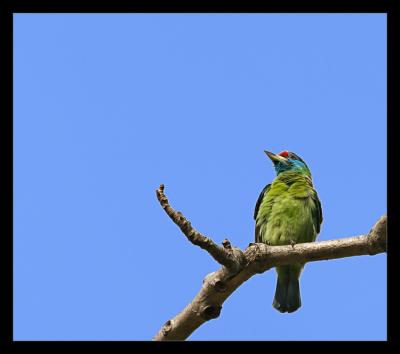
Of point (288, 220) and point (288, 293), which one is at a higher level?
point (288, 220)

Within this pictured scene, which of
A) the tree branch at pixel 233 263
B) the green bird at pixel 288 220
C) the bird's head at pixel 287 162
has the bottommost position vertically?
the tree branch at pixel 233 263

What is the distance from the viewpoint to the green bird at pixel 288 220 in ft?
18.5

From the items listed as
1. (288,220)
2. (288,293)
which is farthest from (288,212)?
(288,293)

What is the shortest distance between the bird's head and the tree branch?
2739mm

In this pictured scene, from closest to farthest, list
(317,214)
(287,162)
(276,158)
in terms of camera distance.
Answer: (317,214)
(287,162)
(276,158)

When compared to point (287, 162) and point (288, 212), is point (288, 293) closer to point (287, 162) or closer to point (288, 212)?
point (288, 212)

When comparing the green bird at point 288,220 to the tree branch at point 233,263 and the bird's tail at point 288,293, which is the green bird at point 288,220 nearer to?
the bird's tail at point 288,293

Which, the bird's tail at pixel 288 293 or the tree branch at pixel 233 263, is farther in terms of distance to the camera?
the bird's tail at pixel 288 293

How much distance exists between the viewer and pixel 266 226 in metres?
5.84

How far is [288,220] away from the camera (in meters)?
5.69

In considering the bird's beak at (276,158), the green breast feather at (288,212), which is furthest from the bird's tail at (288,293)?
the bird's beak at (276,158)

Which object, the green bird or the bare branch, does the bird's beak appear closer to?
the green bird

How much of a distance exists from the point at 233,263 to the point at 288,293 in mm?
2041
